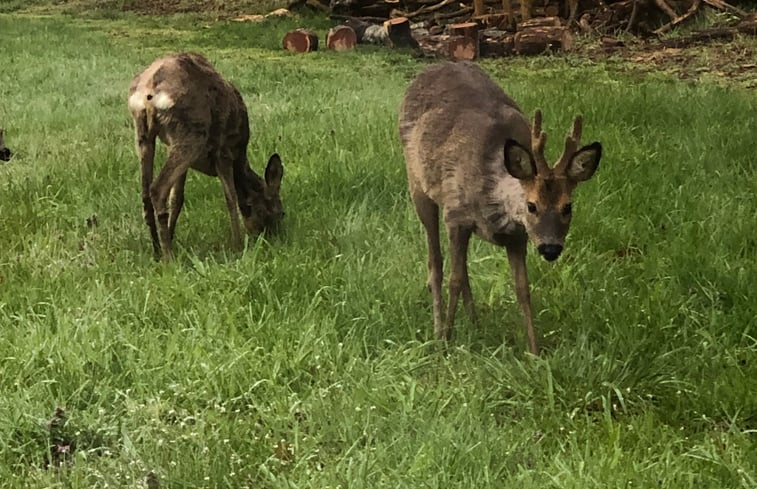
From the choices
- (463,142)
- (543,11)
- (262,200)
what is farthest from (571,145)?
(543,11)

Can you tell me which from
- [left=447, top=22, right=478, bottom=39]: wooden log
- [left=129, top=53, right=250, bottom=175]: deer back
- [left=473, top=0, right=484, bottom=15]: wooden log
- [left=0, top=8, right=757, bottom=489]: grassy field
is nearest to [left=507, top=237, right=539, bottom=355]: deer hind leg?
[left=0, top=8, right=757, bottom=489]: grassy field

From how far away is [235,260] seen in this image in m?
5.02

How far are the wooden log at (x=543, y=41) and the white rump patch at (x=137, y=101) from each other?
28.9ft

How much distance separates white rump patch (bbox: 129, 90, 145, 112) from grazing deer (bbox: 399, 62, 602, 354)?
146 cm

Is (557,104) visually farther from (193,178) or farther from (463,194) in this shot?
(463,194)

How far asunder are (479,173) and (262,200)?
6.67 ft

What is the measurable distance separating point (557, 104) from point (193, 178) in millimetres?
3004

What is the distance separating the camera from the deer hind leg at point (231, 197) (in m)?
5.40

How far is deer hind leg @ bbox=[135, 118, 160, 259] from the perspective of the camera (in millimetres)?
5180

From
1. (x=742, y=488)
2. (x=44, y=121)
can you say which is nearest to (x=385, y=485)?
(x=742, y=488)

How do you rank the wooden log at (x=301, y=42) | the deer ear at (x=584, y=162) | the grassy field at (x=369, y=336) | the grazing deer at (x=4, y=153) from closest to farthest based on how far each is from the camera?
the grassy field at (x=369, y=336), the deer ear at (x=584, y=162), the grazing deer at (x=4, y=153), the wooden log at (x=301, y=42)

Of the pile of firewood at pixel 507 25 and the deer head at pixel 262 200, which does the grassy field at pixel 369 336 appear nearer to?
the deer head at pixel 262 200

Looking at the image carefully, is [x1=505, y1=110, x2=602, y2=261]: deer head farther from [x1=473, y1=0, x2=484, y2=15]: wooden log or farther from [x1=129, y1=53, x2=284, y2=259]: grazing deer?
[x1=473, y1=0, x2=484, y2=15]: wooden log

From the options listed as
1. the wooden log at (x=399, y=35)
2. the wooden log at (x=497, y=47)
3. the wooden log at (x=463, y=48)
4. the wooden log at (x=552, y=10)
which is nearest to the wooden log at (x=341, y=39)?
the wooden log at (x=399, y=35)
